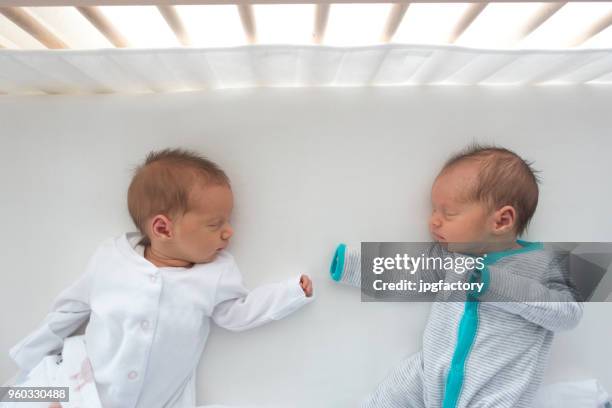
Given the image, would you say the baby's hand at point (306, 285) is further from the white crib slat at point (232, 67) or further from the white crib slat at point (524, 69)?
the white crib slat at point (524, 69)

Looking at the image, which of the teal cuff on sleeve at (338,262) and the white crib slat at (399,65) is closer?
the white crib slat at (399,65)

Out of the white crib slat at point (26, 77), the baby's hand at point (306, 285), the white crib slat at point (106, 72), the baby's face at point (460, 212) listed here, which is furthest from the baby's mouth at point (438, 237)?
the white crib slat at point (26, 77)

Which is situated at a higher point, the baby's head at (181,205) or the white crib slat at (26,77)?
the white crib slat at (26,77)

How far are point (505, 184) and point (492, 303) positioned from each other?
10.7 inches

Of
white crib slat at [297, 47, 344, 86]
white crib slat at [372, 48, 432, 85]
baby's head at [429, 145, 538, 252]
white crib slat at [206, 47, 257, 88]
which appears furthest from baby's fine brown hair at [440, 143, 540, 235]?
white crib slat at [206, 47, 257, 88]

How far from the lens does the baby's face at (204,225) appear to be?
1.05m

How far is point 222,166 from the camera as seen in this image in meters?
1.17

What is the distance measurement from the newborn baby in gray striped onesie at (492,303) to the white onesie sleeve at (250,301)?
333 mm

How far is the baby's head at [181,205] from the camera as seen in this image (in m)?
1.04

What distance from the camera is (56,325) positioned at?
111 centimetres

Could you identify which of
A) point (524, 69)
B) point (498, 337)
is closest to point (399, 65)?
point (524, 69)

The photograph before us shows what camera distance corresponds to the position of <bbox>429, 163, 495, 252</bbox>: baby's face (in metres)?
1.05

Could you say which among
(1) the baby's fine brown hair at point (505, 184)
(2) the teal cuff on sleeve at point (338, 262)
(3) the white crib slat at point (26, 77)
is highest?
(3) the white crib slat at point (26, 77)

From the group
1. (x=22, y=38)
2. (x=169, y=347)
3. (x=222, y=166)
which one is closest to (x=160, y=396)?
(x=169, y=347)
